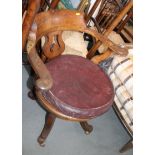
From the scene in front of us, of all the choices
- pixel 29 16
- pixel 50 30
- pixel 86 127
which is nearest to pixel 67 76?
pixel 50 30

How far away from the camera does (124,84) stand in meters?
1.62

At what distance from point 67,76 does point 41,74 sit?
0.31 m

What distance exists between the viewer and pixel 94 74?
147 centimetres

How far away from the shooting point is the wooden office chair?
124 cm

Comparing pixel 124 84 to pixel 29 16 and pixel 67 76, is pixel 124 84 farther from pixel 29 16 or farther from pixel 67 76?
pixel 29 16

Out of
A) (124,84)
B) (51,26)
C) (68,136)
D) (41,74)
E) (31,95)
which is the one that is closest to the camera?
(41,74)

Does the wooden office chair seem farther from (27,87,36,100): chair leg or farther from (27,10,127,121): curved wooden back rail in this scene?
(27,87,36,100): chair leg

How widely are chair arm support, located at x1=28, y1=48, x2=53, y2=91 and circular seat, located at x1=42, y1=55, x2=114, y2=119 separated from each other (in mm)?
192

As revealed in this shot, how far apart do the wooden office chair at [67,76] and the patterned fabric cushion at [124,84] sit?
19cm

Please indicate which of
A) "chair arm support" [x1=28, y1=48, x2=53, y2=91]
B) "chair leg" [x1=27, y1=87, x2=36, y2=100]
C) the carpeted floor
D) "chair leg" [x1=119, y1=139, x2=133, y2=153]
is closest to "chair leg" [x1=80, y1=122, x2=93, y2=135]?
the carpeted floor

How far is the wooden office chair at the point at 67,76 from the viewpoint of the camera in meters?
1.24
